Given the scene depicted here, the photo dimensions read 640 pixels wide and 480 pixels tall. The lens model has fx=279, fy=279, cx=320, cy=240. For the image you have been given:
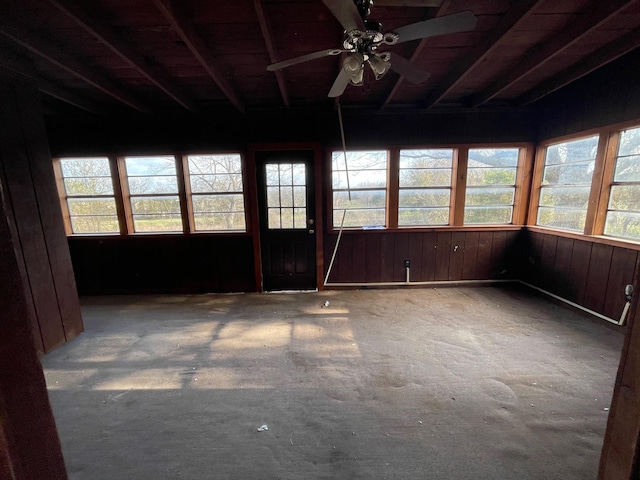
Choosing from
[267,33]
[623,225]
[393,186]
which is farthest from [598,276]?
[267,33]

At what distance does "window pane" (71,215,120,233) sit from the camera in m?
4.01

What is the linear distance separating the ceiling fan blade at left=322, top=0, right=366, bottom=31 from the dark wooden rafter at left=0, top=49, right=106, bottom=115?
2.81m

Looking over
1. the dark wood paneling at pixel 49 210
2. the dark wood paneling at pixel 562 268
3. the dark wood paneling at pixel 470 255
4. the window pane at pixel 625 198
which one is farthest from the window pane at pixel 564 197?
the dark wood paneling at pixel 49 210

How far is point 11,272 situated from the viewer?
1.43 feet

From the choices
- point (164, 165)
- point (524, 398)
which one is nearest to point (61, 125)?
point (164, 165)

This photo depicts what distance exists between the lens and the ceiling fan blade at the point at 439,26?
1.50m

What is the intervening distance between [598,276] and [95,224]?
6348mm

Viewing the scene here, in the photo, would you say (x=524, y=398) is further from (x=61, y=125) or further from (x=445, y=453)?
(x=61, y=125)

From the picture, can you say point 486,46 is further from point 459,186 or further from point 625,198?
point 625,198

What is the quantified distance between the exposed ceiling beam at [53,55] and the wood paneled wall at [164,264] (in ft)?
6.20

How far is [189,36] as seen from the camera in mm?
2127

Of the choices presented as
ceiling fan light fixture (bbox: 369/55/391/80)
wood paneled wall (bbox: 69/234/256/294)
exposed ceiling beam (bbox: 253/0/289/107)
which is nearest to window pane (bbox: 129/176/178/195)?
wood paneled wall (bbox: 69/234/256/294)

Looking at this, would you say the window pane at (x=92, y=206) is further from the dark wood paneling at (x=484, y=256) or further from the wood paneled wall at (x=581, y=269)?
the wood paneled wall at (x=581, y=269)

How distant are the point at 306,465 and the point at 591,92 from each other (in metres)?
4.44
